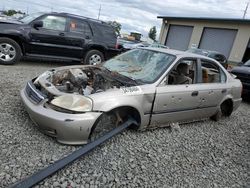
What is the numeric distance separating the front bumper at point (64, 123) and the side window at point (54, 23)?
501 cm

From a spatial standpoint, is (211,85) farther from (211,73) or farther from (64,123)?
(64,123)

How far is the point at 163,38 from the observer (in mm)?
24062

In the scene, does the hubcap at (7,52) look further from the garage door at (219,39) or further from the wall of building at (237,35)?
the garage door at (219,39)

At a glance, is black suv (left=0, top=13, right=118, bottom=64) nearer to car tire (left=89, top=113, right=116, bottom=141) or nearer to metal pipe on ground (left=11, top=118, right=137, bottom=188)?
car tire (left=89, top=113, right=116, bottom=141)

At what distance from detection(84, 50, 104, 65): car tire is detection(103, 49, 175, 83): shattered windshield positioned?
3675 mm

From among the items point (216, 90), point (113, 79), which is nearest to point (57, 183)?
point (113, 79)

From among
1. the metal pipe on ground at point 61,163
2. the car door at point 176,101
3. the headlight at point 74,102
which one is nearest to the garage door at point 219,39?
the car door at point 176,101

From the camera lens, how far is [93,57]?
855 centimetres

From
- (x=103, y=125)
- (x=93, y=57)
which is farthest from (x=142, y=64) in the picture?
(x=93, y=57)

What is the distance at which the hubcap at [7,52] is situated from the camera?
6.98 meters

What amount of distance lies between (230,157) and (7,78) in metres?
5.13

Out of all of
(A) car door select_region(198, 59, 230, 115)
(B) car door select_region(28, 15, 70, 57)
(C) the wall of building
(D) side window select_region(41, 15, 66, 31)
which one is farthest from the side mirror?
(C) the wall of building

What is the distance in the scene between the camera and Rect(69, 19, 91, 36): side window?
8.01 metres

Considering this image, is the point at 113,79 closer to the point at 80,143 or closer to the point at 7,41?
the point at 80,143
